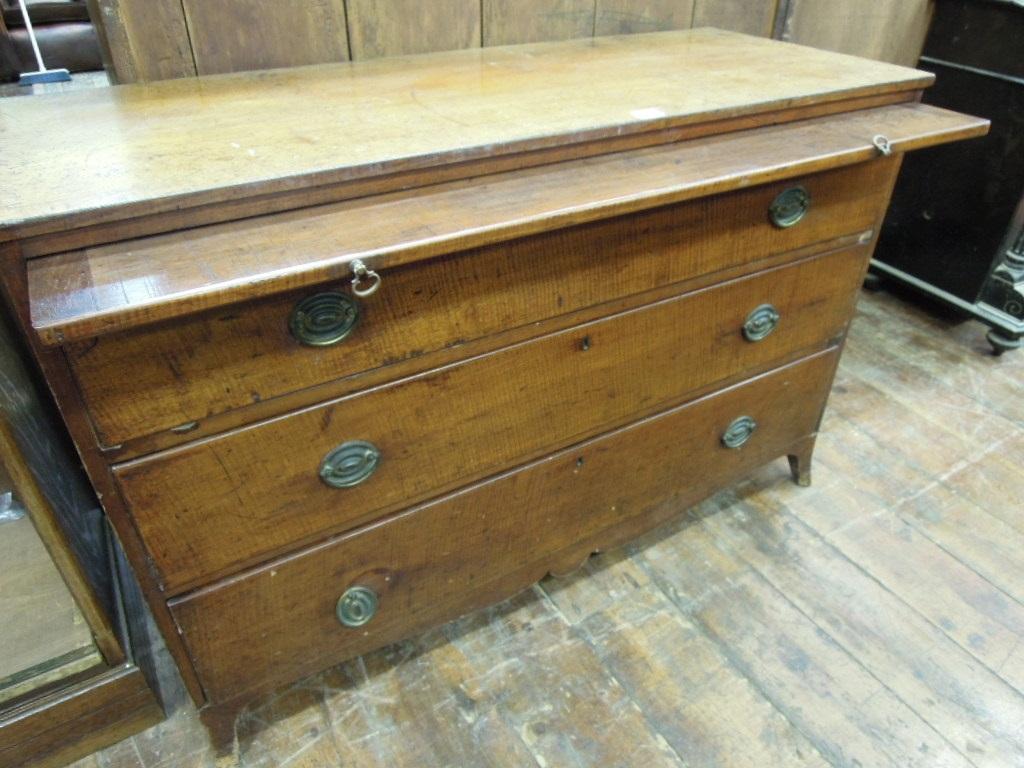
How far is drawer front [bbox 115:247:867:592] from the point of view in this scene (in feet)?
2.60

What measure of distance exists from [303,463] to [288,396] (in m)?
0.10

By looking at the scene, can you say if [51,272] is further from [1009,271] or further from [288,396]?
[1009,271]

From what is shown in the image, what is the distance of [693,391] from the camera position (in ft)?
3.79

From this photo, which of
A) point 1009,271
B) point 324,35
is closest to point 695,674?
point 324,35

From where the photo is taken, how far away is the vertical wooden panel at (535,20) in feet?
4.17

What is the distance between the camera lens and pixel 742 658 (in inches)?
48.3

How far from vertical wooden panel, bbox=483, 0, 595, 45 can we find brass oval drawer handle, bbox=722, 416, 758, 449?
2.54ft

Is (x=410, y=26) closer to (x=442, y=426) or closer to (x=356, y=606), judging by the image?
(x=442, y=426)

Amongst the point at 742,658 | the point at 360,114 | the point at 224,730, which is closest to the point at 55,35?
the point at 360,114

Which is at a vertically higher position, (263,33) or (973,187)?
(263,33)

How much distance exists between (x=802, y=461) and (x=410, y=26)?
3.71ft

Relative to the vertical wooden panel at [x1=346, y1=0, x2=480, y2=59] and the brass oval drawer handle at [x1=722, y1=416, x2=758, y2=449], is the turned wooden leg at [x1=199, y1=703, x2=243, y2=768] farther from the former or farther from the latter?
the vertical wooden panel at [x1=346, y1=0, x2=480, y2=59]

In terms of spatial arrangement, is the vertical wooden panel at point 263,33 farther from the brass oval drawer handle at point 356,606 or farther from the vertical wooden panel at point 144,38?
the brass oval drawer handle at point 356,606

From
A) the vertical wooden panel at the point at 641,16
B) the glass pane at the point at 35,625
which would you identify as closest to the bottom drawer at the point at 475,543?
the glass pane at the point at 35,625
